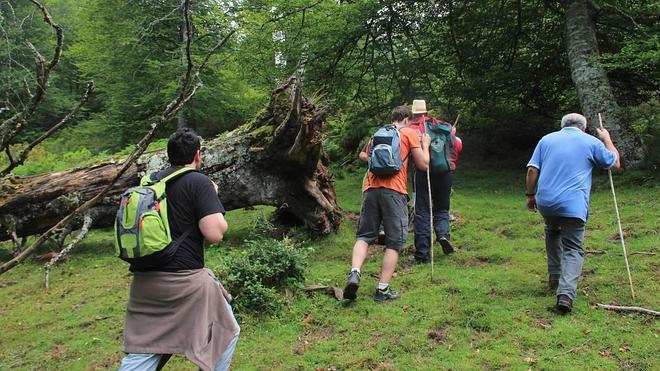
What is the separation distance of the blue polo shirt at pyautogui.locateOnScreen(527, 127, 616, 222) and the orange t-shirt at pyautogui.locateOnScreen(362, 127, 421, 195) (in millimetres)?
1414

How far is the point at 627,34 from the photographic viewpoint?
11031 millimetres

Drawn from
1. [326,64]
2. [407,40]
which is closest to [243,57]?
[326,64]

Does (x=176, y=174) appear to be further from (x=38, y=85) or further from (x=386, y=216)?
(x=386, y=216)

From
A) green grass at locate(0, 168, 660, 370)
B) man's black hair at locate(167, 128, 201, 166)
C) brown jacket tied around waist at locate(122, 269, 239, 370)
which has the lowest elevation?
green grass at locate(0, 168, 660, 370)

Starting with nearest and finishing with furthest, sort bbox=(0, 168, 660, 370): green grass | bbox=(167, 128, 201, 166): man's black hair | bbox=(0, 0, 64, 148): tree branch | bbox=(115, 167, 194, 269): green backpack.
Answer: bbox=(0, 0, 64, 148): tree branch < bbox=(115, 167, 194, 269): green backpack < bbox=(167, 128, 201, 166): man's black hair < bbox=(0, 168, 660, 370): green grass

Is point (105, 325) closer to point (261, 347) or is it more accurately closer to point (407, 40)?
point (261, 347)

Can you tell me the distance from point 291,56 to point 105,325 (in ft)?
27.1

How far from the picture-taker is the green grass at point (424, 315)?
455cm

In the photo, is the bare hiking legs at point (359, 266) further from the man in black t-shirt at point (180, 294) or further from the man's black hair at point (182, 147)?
the man's black hair at point (182, 147)

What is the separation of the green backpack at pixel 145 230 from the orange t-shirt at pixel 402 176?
2951 millimetres

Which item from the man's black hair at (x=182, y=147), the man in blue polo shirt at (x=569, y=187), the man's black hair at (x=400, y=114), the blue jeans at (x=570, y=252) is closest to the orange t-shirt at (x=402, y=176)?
the man's black hair at (x=400, y=114)

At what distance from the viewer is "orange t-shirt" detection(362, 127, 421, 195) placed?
18.8ft

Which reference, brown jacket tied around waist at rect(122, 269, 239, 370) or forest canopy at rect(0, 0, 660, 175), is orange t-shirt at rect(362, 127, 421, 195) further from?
forest canopy at rect(0, 0, 660, 175)

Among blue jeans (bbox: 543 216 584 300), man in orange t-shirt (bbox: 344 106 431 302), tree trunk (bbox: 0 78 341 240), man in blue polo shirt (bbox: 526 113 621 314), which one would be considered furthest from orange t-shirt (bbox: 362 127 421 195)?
tree trunk (bbox: 0 78 341 240)
